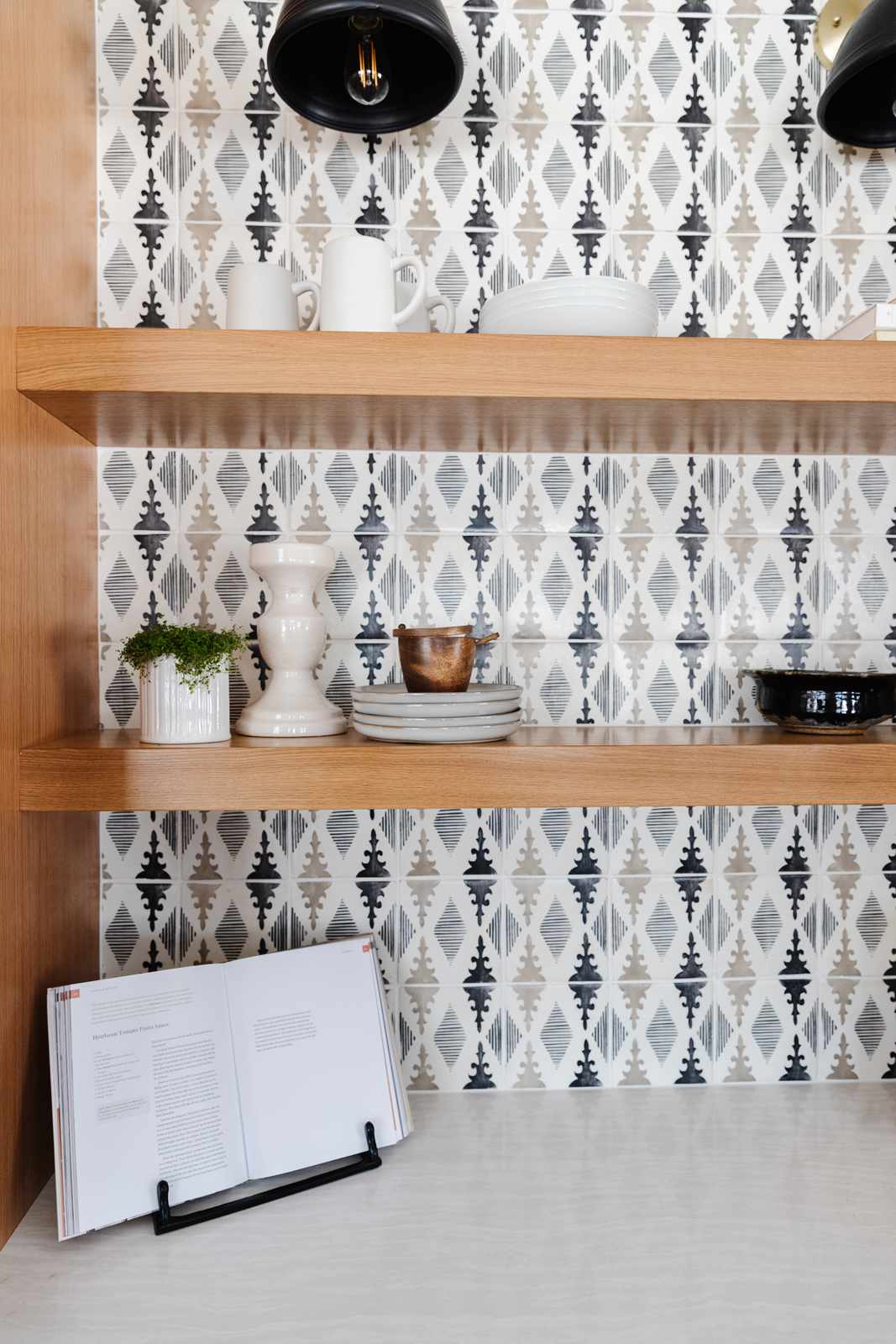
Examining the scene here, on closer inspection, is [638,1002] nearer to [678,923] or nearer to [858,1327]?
[678,923]

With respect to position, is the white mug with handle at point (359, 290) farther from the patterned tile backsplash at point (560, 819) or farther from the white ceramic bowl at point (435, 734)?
the white ceramic bowl at point (435, 734)

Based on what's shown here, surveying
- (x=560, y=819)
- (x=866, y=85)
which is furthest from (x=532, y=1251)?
(x=866, y=85)

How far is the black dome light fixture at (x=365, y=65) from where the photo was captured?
3.48 ft

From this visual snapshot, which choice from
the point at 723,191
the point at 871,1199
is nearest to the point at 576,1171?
the point at 871,1199

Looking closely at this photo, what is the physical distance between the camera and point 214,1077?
1.12 meters

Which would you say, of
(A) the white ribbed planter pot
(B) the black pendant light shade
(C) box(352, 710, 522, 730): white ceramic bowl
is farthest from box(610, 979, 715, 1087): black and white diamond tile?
(B) the black pendant light shade

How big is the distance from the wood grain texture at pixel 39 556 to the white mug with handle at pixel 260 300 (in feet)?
0.69

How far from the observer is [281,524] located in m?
1.33

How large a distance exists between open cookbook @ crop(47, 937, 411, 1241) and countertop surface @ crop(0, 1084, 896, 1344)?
0.17 ft

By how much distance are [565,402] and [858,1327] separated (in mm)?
933

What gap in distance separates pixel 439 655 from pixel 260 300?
46 cm

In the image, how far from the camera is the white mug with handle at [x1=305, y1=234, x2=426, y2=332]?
1.09m

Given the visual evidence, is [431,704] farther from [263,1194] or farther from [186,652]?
[263,1194]

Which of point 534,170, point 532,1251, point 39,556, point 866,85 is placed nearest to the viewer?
point 532,1251
